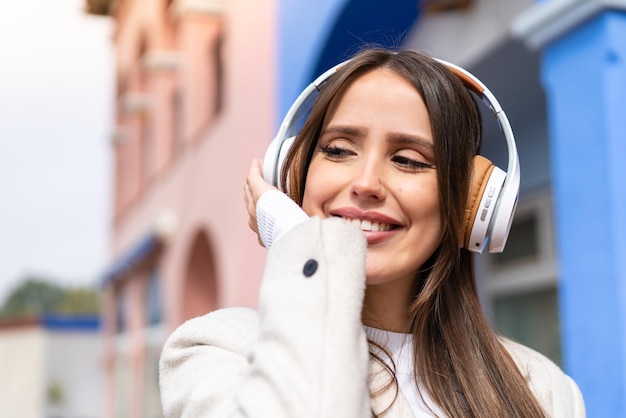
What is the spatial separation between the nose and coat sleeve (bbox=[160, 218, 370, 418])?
0.45 ft

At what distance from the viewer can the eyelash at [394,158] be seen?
67.6 inches

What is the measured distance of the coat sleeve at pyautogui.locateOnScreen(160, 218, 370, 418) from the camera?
53.7 inches

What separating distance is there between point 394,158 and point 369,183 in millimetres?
105

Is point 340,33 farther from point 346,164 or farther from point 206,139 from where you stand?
point 346,164

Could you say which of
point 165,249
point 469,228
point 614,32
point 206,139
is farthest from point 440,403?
point 165,249

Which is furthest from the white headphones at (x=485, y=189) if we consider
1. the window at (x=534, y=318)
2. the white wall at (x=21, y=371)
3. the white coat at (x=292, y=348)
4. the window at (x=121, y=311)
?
the white wall at (x=21, y=371)

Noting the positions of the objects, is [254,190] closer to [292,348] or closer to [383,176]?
[383,176]

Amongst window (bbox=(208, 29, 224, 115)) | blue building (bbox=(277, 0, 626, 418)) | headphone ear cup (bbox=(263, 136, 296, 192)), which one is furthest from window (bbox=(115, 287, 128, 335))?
headphone ear cup (bbox=(263, 136, 296, 192))

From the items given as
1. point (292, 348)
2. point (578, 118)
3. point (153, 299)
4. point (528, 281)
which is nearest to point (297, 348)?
point (292, 348)

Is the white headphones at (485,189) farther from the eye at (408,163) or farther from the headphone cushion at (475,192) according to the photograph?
the eye at (408,163)

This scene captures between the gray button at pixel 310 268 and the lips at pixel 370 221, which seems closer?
the gray button at pixel 310 268

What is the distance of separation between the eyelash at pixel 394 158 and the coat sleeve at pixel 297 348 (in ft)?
0.79

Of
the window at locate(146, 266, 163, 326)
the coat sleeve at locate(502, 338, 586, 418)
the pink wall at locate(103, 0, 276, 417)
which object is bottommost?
the window at locate(146, 266, 163, 326)

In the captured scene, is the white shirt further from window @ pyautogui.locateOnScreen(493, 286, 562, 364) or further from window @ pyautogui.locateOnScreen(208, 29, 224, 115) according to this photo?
window @ pyautogui.locateOnScreen(208, 29, 224, 115)
